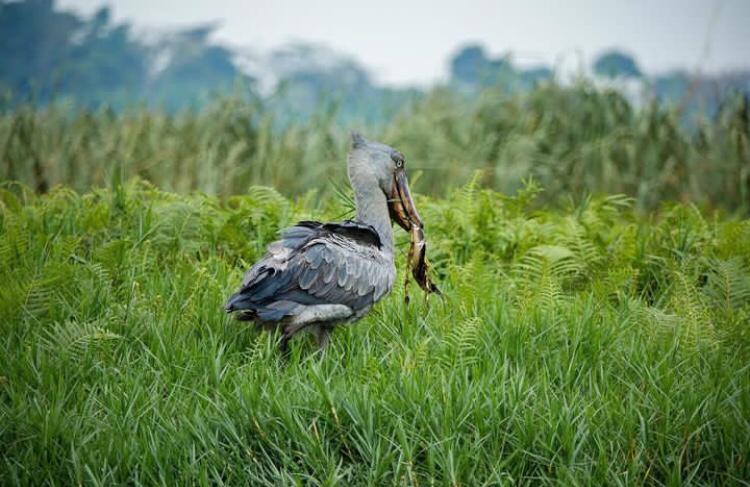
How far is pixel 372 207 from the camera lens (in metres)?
5.18

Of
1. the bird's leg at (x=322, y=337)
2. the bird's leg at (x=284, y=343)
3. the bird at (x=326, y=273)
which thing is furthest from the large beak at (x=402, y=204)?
the bird's leg at (x=284, y=343)

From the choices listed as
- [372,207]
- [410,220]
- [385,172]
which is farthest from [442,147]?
[372,207]

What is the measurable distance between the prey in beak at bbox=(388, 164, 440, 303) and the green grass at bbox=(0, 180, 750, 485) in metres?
0.29

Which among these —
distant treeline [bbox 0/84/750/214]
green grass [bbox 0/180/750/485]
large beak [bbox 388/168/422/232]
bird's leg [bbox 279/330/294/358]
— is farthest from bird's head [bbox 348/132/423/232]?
distant treeline [bbox 0/84/750/214]

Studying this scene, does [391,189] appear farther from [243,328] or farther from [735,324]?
[735,324]

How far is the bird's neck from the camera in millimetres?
5164

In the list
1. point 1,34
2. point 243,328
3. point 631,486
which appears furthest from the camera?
point 1,34

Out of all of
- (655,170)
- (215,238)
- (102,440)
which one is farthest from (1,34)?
(102,440)

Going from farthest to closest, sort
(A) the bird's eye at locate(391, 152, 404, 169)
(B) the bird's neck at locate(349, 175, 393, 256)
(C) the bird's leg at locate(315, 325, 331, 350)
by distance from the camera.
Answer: (A) the bird's eye at locate(391, 152, 404, 169), (B) the bird's neck at locate(349, 175, 393, 256), (C) the bird's leg at locate(315, 325, 331, 350)

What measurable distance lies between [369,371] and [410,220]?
47.2 inches

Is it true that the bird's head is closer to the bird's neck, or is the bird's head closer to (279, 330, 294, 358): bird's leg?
the bird's neck

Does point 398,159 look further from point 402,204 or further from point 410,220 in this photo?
point 410,220

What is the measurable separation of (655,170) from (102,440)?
8294 mm

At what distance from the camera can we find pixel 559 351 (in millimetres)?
4984
